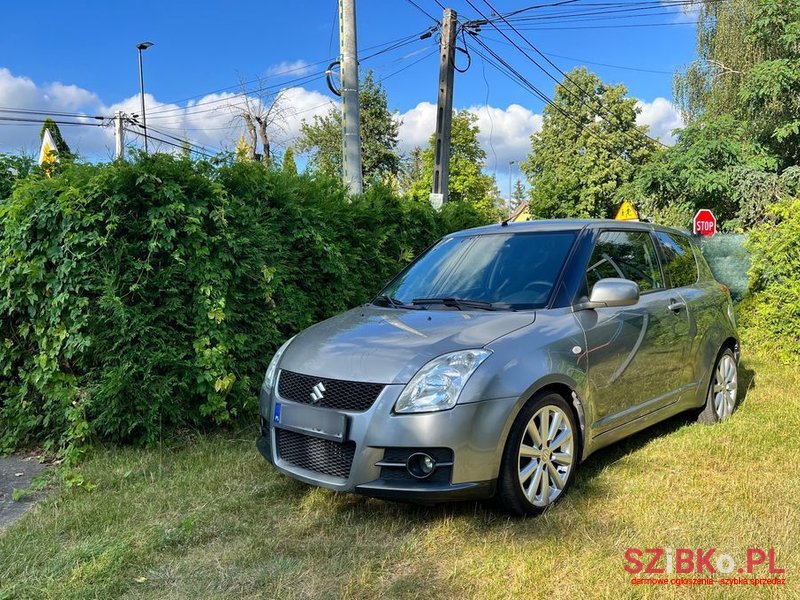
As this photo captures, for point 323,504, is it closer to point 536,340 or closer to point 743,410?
point 536,340

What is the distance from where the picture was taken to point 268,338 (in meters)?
5.65

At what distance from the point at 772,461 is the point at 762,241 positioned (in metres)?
5.05

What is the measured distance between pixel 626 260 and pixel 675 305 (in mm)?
569

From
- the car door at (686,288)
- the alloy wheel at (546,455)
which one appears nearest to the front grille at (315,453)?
the alloy wheel at (546,455)

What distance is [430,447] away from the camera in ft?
10.5

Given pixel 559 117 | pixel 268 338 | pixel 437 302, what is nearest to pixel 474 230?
pixel 437 302

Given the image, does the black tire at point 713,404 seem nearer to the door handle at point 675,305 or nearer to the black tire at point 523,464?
the door handle at point 675,305

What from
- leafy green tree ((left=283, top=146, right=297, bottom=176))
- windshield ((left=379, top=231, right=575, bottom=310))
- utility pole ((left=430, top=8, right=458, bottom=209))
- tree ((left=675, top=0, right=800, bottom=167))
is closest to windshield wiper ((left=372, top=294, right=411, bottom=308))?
windshield ((left=379, top=231, right=575, bottom=310))

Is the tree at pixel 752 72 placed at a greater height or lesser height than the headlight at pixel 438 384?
greater

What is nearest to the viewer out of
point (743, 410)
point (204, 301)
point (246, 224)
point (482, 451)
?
point (482, 451)

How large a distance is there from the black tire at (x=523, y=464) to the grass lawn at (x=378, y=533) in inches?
3.7

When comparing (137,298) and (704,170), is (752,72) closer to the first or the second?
(704,170)

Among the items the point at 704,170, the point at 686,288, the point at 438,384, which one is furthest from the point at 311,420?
the point at 704,170

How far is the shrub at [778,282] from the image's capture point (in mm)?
7938
